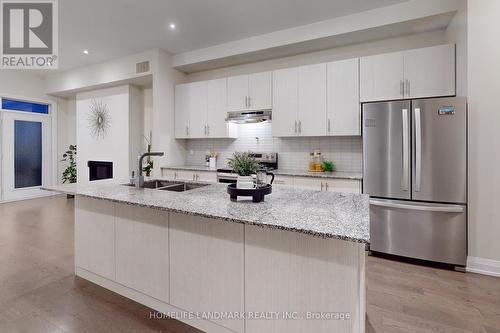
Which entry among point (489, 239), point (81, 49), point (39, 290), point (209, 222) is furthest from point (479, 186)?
point (81, 49)

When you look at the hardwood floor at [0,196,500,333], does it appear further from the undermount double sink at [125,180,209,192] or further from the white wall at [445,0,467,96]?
the white wall at [445,0,467,96]

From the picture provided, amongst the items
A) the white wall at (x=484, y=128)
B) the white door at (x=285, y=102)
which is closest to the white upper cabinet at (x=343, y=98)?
the white door at (x=285, y=102)

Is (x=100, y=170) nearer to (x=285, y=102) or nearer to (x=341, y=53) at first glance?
(x=285, y=102)

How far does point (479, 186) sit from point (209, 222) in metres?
2.77

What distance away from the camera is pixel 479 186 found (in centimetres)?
263

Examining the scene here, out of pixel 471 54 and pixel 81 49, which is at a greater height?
pixel 81 49

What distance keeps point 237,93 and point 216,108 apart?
480 millimetres

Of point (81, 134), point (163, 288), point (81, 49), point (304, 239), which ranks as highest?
point (81, 49)

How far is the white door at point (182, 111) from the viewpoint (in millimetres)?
4803

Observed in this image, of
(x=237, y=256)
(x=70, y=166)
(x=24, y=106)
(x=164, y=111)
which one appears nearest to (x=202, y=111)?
(x=164, y=111)

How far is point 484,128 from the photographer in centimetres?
259

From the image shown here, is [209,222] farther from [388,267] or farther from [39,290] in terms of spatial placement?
[388,267]

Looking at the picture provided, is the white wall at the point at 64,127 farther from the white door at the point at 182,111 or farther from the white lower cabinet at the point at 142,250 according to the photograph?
the white lower cabinet at the point at 142,250

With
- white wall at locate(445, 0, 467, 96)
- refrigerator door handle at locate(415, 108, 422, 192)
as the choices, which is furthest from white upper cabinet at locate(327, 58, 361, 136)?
white wall at locate(445, 0, 467, 96)
